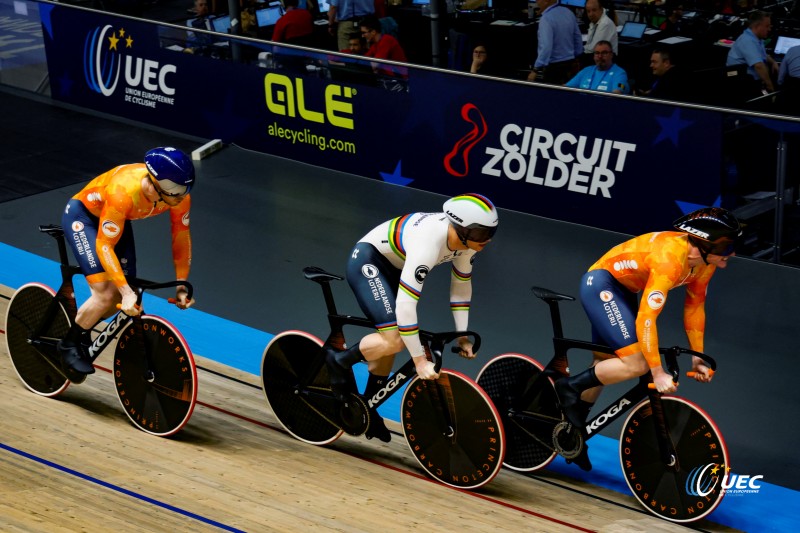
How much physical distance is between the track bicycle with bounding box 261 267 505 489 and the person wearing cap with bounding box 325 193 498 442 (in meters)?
0.08

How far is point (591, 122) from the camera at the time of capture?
9.59 m

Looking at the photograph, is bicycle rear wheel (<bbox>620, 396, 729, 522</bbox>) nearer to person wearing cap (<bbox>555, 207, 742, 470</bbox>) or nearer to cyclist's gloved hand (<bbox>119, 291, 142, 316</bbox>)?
person wearing cap (<bbox>555, 207, 742, 470</bbox>)

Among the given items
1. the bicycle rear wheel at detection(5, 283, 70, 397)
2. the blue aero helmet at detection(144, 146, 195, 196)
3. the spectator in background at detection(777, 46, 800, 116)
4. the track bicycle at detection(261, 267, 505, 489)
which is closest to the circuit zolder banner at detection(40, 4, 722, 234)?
the spectator in background at detection(777, 46, 800, 116)

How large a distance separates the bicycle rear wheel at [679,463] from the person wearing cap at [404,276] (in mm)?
935

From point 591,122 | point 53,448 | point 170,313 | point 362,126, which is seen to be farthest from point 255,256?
point 53,448

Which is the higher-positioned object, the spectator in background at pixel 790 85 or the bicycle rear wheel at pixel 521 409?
the spectator in background at pixel 790 85

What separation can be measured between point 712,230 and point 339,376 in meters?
2.02

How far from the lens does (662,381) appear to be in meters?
5.15

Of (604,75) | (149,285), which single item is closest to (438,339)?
(149,285)

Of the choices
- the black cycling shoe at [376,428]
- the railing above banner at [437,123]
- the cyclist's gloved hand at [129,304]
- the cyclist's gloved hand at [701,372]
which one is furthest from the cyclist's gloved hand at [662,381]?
the railing above banner at [437,123]

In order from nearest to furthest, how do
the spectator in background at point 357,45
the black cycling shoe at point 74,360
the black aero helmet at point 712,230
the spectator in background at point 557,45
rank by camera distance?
the black aero helmet at point 712,230
the black cycling shoe at point 74,360
the spectator in background at point 557,45
the spectator in background at point 357,45

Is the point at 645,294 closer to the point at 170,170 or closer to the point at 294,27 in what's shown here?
the point at 170,170

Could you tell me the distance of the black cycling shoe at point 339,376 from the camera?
5910 millimetres

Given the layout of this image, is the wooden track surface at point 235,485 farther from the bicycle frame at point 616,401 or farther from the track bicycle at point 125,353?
the bicycle frame at point 616,401
